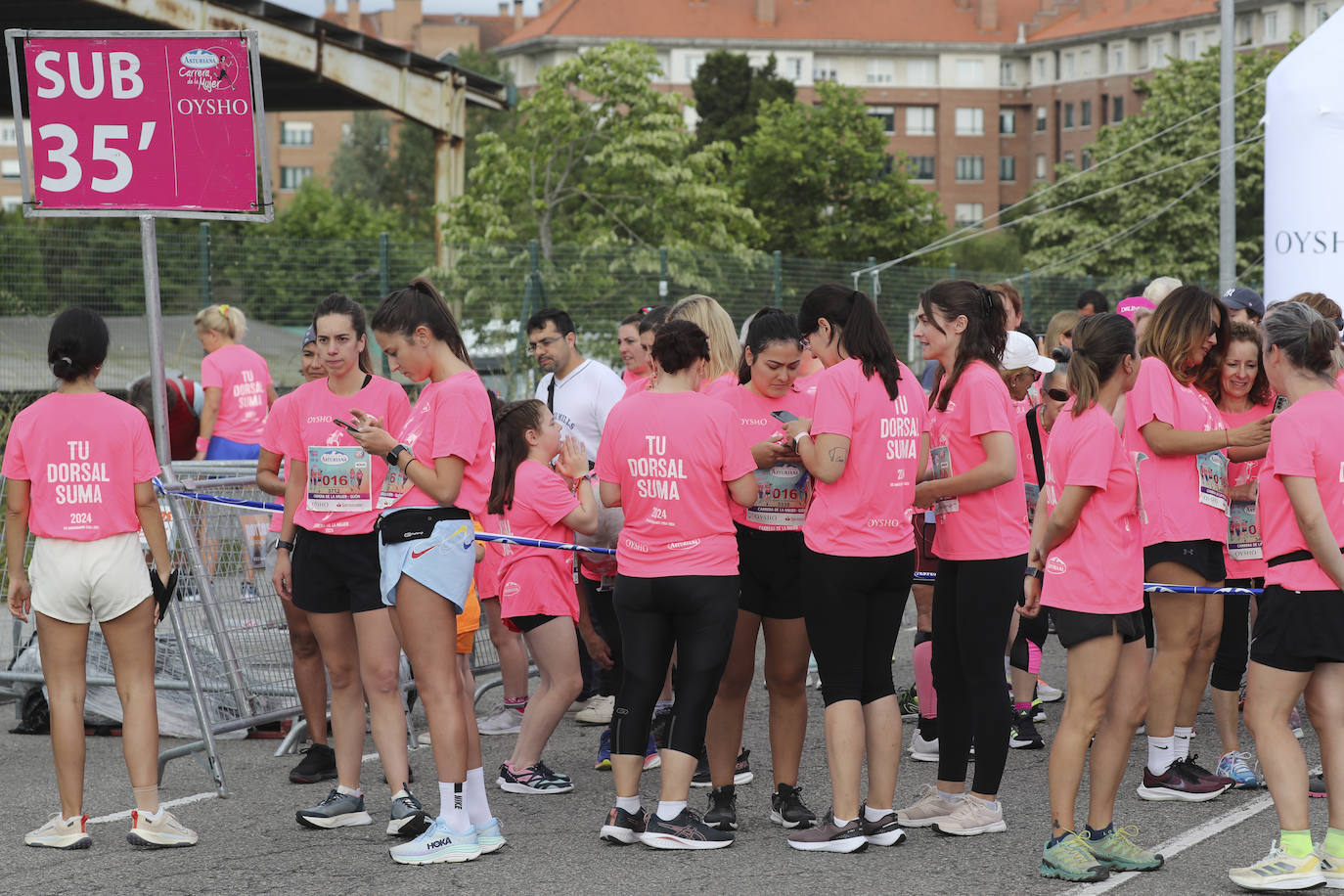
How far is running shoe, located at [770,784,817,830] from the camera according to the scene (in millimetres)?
5988

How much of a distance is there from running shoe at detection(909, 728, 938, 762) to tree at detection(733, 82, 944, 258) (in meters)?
58.7

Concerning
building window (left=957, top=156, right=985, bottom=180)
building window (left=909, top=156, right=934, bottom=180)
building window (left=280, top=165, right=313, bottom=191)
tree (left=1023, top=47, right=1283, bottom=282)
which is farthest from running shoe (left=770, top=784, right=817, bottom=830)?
building window (left=280, top=165, right=313, bottom=191)

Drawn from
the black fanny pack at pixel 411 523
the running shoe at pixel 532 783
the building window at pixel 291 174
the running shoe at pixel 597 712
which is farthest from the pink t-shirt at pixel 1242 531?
the building window at pixel 291 174

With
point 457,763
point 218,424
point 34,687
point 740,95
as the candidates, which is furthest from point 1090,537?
point 740,95

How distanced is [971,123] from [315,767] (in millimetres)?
104462

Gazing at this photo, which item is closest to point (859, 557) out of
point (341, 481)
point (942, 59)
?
point (341, 481)

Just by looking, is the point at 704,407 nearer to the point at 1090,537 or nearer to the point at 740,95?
the point at 1090,537

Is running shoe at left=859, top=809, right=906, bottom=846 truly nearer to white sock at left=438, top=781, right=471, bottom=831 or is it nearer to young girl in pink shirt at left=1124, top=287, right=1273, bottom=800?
young girl in pink shirt at left=1124, top=287, right=1273, bottom=800

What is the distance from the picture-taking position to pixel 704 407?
565 centimetres

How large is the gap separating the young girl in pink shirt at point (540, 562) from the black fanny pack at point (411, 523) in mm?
1220

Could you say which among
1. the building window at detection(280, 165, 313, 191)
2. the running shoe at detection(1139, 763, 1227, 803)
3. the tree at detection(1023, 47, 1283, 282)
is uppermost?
the building window at detection(280, 165, 313, 191)

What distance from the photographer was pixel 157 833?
588 centimetres

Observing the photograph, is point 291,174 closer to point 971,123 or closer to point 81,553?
point 971,123

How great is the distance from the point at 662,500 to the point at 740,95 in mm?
74032
